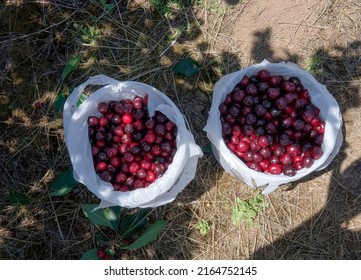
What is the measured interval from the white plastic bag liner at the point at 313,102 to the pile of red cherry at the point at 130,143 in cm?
25

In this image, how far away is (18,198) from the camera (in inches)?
116

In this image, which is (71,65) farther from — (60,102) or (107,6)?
(107,6)

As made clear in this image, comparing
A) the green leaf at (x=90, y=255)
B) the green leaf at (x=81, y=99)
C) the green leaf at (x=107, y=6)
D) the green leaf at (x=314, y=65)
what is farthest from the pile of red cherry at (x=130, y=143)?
the green leaf at (x=314, y=65)

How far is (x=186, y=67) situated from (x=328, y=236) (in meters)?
1.39

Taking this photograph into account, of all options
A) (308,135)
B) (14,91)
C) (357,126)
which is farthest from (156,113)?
(357,126)

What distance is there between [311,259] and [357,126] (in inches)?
35.3

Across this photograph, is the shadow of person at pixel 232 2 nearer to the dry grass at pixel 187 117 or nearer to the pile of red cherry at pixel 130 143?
the dry grass at pixel 187 117

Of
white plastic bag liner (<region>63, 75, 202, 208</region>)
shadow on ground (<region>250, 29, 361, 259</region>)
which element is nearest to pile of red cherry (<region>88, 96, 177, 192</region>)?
white plastic bag liner (<region>63, 75, 202, 208</region>)

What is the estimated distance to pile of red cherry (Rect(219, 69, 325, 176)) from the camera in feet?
8.45

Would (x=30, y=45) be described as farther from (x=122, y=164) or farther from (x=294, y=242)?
(x=294, y=242)

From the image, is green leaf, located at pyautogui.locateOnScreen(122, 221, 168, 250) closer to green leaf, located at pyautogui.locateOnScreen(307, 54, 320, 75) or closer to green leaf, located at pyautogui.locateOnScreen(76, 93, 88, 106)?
green leaf, located at pyautogui.locateOnScreen(76, 93, 88, 106)

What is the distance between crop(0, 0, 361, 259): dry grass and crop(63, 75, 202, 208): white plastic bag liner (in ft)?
1.14

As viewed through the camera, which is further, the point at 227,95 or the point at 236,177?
the point at 236,177

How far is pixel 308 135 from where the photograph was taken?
265 centimetres
